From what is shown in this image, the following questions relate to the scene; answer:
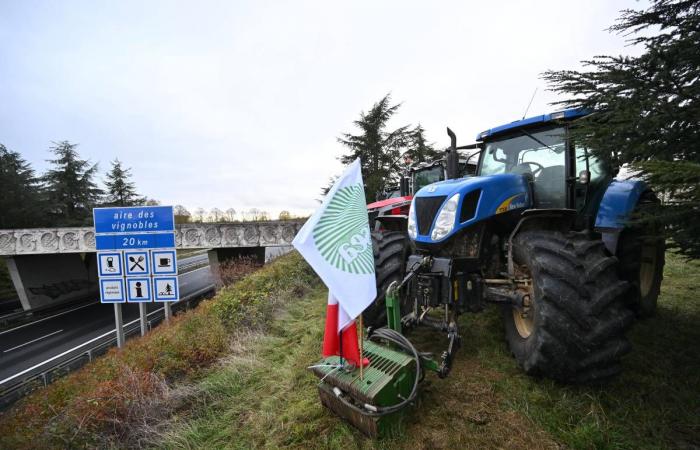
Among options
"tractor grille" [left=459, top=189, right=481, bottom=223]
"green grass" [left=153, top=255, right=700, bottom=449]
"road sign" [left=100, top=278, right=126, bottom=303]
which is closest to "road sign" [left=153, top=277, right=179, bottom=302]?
"road sign" [left=100, top=278, right=126, bottom=303]

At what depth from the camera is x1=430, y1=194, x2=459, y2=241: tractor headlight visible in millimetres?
3074

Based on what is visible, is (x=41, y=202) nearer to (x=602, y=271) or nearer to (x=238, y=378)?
(x=238, y=378)

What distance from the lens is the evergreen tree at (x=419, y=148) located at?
19.2 m

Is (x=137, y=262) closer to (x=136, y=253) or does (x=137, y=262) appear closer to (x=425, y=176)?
(x=136, y=253)

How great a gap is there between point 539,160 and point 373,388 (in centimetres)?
Answer: 299

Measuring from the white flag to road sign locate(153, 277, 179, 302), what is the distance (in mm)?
6644

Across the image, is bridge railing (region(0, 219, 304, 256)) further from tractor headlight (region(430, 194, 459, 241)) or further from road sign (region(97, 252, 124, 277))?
tractor headlight (region(430, 194, 459, 241))

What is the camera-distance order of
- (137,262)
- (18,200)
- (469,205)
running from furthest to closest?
(18,200)
(137,262)
(469,205)

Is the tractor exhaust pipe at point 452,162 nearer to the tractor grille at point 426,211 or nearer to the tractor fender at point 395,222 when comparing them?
the tractor grille at point 426,211

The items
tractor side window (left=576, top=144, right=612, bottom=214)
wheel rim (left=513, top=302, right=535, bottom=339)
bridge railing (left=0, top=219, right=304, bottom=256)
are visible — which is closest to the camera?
wheel rim (left=513, top=302, right=535, bottom=339)

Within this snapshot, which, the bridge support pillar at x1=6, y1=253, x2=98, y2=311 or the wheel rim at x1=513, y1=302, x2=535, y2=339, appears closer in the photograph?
the wheel rim at x1=513, y1=302, x2=535, y2=339

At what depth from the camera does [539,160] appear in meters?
3.70

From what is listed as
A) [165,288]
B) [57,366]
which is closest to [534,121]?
[165,288]

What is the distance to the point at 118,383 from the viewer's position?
4.06 metres
